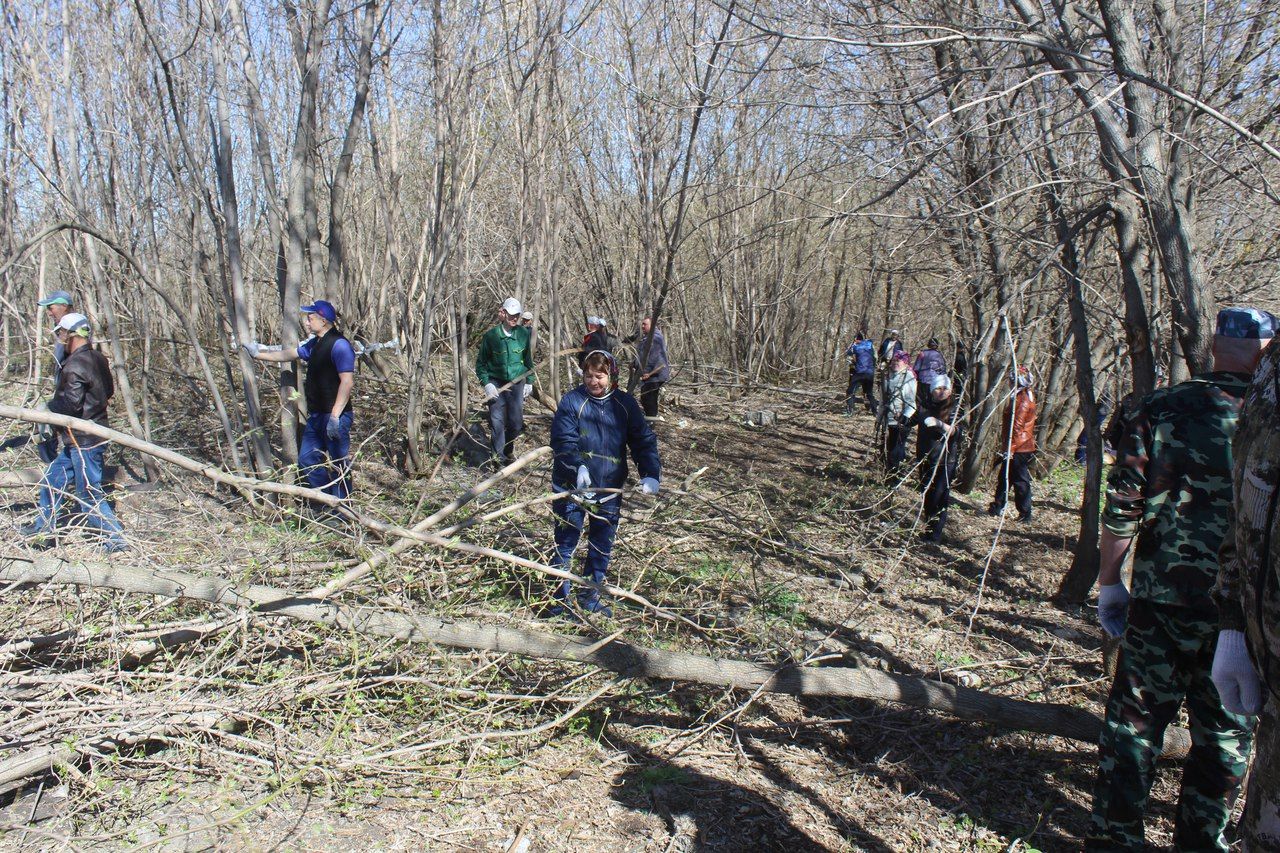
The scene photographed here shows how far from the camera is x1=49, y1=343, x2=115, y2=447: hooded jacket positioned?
17.7 feet

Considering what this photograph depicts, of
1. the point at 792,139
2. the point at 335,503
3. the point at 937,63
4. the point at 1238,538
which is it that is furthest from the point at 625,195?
the point at 1238,538

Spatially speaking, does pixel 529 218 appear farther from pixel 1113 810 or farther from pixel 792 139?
pixel 1113 810

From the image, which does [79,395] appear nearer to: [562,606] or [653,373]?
[562,606]

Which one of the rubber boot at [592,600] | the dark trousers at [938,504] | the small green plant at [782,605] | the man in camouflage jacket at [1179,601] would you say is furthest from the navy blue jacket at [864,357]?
the man in camouflage jacket at [1179,601]

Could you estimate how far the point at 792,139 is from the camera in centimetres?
1251

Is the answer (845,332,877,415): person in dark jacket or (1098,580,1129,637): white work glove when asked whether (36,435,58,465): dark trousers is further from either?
(845,332,877,415): person in dark jacket

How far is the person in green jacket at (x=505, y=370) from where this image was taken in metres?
7.70

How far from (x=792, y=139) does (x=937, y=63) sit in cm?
688

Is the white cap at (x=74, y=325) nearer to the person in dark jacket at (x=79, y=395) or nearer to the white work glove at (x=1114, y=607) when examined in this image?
the person in dark jacket at (x=79, y=395)

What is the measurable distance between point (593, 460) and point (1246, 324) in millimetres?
2946

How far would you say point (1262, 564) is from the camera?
157 centimetres

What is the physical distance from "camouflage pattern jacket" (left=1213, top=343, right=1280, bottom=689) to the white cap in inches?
246

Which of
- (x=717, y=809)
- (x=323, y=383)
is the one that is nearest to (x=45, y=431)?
(x=323, y=383)

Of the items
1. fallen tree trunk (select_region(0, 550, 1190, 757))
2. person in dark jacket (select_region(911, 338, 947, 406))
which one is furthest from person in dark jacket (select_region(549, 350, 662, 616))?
person in dark jacket (select_region(911, 338, 947, 406))
